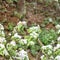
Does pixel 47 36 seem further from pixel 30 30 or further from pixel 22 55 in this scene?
pixel 22 55

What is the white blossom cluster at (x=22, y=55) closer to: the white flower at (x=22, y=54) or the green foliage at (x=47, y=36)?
the white flower at (x=22, y=54)

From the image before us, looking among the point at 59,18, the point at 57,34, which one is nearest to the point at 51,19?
the point at 59,18

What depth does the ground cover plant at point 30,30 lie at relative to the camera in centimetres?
709

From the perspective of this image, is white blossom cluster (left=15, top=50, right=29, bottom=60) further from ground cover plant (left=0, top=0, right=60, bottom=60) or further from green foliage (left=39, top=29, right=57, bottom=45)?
green foliage (left=39, top=29, right=57, bottom=45)

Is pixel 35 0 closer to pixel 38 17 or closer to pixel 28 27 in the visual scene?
pixel 38 17

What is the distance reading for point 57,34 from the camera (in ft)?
27.5

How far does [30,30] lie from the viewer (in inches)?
320

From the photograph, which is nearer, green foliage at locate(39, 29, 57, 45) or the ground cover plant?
the ground cover plant

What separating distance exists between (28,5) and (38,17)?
0.76 metres

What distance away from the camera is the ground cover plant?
709cm

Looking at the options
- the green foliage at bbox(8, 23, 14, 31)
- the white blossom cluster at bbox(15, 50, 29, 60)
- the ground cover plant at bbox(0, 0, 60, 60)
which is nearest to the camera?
the white blossom cluster at bbox(15, 50, 29, 60)

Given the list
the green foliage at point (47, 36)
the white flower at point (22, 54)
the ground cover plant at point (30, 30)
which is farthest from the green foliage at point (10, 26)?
the white flower at point (22, 54)

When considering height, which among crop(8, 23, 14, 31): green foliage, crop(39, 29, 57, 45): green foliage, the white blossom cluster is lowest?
the white blossom cluster

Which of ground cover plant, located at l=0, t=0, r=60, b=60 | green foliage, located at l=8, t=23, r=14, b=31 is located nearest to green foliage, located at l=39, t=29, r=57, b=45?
ground cover plant, located at l=0, t=0, r=60, b=60
